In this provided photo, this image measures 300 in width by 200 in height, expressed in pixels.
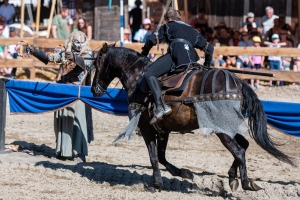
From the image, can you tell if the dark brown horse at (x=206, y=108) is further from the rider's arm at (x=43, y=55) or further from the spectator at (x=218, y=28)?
the spectator at (x=218, y=28)

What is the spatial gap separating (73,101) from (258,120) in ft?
10.2

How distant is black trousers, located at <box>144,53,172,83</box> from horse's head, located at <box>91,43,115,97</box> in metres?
0.91

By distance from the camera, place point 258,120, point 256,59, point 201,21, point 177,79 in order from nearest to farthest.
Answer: point 258,120, point 177,79, point 256,59, point 201,21

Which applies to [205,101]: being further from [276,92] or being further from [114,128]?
[276,92]

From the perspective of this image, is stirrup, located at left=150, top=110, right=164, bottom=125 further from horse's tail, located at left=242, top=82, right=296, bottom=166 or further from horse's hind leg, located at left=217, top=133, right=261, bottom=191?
horse's tail, located at left=242, top=82, right=296, bottom=166

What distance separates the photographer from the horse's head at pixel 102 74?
9125mm

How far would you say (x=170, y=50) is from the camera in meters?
8.48

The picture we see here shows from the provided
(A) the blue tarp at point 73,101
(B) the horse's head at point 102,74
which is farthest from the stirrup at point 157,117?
(A) the blue tarp at point 73,101

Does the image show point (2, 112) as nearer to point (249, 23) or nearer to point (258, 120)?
point (258, 120)

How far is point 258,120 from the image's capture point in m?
8.16


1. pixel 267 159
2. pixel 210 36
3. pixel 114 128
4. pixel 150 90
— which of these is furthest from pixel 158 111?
pixel 210 36

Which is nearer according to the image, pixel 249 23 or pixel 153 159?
pixel 153 159

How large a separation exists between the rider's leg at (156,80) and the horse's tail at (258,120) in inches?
36.6

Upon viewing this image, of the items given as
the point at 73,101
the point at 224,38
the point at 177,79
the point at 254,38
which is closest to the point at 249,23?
the point at 224,38
